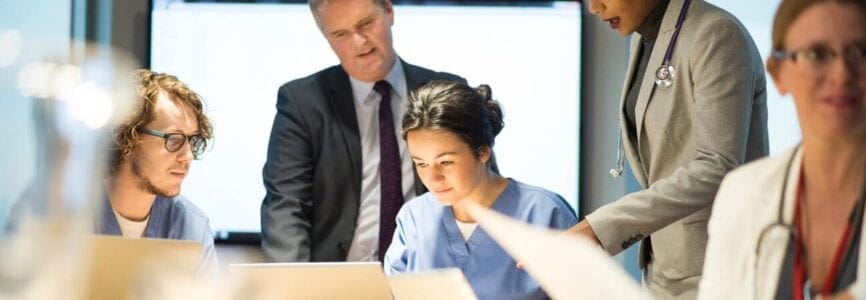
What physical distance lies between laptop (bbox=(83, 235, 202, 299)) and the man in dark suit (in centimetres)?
165

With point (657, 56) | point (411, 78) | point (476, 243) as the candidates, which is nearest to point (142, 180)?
point (476, 243)

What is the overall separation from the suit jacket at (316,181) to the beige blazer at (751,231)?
1.92 m

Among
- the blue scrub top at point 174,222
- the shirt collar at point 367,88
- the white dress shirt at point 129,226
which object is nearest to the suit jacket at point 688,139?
the blue scrub top at point 174,222

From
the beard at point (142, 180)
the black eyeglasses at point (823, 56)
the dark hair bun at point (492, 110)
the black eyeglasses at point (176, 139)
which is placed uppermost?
the black eyeglasses at point (823, 56)

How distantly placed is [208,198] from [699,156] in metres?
2.01

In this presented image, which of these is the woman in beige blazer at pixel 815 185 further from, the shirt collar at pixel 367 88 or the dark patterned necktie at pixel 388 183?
the shirt collar at pixel 367 88

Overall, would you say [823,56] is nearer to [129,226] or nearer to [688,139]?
[688,139]

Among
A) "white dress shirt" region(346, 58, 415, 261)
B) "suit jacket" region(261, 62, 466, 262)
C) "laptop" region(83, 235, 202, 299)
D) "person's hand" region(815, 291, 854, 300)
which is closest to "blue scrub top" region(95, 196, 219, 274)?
"suit jacket" region(261, 62, 466, 262)

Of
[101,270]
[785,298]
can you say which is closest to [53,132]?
[101,270]

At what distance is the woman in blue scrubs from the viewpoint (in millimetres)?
2721

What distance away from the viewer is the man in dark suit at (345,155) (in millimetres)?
3191

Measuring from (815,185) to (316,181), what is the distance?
209cm

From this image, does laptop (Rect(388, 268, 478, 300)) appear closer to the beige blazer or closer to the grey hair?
the beige blazer

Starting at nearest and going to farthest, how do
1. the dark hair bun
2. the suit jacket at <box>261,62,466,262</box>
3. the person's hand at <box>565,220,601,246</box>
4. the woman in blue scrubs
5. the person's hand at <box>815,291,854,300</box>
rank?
the person's hand at <box>815,291,854,300</box> < the person's hand at <box>565,220,601,246</box> < the woman in blue scrubs < the dark hair bun < the suit jacket at <box>261,62,466,262</box>
